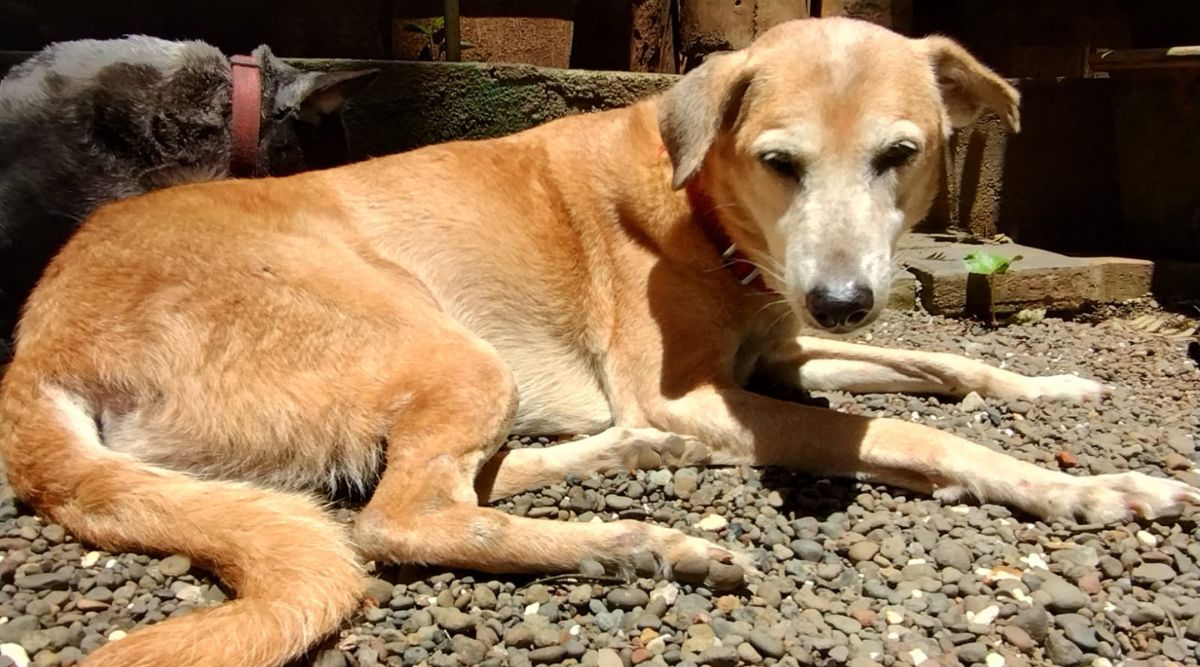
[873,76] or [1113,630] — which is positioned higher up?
[873,76]

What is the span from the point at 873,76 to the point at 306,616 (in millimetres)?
2011

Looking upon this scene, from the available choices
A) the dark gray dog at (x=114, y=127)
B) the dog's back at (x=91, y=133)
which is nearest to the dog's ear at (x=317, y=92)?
the dark gray dog at (x=114, y=127)

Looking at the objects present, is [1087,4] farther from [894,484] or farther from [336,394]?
[336,394]

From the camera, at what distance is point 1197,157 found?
14.8ft

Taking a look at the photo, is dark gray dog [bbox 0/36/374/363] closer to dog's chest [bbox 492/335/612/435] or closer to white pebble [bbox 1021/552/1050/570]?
dog's chest [bbox 492/335/612/435]

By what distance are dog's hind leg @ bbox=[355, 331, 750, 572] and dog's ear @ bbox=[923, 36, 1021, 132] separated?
1681 mm

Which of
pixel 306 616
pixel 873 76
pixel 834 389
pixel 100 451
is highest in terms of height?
pixel 873 76

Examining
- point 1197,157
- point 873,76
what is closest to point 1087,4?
point 1197,157

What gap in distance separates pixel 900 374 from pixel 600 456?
4.33 ft

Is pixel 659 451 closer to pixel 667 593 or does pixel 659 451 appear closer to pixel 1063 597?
pixel 667 593

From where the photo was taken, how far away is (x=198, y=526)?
2.04m

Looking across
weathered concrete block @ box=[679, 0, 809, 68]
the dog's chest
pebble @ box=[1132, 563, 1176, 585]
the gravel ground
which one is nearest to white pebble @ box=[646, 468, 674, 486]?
the gravel ground

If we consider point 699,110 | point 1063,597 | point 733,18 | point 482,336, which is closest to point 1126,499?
point 1063,597

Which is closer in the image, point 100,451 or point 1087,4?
point 100,451
